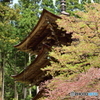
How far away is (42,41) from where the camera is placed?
380 inches

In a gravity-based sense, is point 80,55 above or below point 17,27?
below

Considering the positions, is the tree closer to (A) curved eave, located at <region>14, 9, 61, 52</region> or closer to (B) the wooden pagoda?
(A) curved eave, located at <region>14, 9, 61, 52</region>

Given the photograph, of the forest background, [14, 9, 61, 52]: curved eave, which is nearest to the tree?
[14, 9, 61, 52]: curved eave

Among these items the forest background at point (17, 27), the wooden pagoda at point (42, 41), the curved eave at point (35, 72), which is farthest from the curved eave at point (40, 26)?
the forest background at point (17, 27)

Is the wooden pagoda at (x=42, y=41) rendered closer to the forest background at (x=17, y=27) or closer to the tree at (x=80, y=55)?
the tree at (x=80, y=55)

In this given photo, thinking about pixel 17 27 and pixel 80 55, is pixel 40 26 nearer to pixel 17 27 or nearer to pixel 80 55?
pixel 80 55

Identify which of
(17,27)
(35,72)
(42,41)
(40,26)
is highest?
(17,27)

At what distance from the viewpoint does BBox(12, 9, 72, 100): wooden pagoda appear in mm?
7714

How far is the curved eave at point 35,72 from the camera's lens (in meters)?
8.11

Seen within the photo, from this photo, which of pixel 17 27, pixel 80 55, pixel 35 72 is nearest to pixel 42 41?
pixel 35 72

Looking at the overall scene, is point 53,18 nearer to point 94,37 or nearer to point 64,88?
point 94,37

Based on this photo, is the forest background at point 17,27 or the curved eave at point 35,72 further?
the forest background at point 17,27

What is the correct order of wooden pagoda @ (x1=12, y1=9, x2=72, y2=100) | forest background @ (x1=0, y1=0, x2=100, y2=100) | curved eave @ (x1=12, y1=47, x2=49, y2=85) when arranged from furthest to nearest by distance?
forest background @ (x1=0, y1=0, x2=100, y2=100)
curved eave @ (x1=12, y1=47, x2=49, y2=85)
wooden pagoda @ (x1=12, y1=9, x2=72, y2=100)

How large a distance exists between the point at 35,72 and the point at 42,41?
1315mm
